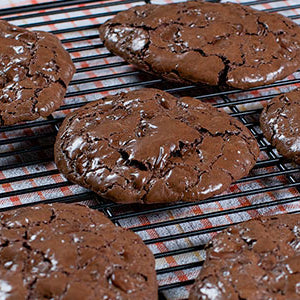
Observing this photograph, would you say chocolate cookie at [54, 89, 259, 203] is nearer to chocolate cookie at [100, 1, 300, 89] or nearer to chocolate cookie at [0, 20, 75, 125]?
chocolate cookie at [0, 20, 75, 125]

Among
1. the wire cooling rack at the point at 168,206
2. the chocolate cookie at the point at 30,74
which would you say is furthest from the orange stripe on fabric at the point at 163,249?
the chocolate cookie at the point at 30,74

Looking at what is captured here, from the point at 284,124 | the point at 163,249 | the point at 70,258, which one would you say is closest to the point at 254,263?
the point at 163,249

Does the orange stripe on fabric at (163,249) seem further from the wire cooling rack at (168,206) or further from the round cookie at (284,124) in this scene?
the round cookie at (284,124)

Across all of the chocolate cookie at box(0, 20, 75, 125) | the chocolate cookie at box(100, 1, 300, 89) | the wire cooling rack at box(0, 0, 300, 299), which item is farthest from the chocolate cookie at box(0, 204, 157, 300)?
the chocolate cookie at box(100, 1, 300, 89)

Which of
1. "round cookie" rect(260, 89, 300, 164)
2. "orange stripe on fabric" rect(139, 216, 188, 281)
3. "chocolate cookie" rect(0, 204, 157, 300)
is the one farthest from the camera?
"round cookie" rect(260, 89, 300, 164)

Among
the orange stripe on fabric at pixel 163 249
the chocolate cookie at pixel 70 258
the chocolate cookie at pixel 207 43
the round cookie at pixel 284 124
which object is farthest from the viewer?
the chocolate cookie at pixel 207 43

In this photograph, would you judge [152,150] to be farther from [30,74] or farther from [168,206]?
[30,74]

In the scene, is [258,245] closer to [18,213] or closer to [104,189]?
[104,189]
